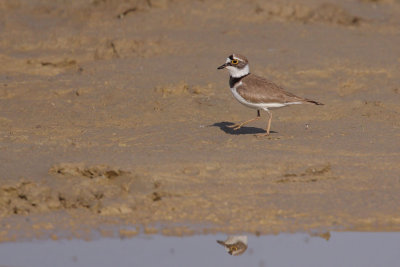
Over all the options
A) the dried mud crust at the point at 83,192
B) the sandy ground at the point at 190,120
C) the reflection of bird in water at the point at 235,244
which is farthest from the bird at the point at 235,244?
the dried mud crust at the point at 83,192

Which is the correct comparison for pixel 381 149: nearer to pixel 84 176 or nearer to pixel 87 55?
pixel 84 176

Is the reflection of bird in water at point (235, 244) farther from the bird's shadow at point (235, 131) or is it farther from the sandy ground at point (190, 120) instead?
the bird's shadow at point (235, 131)

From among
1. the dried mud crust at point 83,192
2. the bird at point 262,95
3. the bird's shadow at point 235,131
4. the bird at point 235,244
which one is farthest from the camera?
the bird's shadow at point 235,131

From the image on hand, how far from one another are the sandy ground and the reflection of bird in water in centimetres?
14

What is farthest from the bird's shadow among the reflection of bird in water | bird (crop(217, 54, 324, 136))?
the reflection of bird in water

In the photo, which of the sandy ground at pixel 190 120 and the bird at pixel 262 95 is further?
the bird at pixel 262 95

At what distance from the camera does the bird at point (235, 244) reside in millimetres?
7546

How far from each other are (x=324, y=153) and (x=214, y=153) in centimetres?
128

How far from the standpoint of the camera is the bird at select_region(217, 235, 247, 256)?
24.8 feet

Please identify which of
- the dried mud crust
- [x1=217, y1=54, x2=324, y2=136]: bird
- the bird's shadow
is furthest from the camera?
the bird's shadow

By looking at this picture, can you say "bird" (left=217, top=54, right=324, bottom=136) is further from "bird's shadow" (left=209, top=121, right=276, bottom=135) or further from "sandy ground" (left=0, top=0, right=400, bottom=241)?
"sandy ground" (left=0, top=0, right=400, bottom=241)

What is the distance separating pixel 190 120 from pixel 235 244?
3847 millimetres

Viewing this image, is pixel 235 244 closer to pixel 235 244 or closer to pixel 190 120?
pixel 235 244

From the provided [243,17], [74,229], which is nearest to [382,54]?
[243,17]
